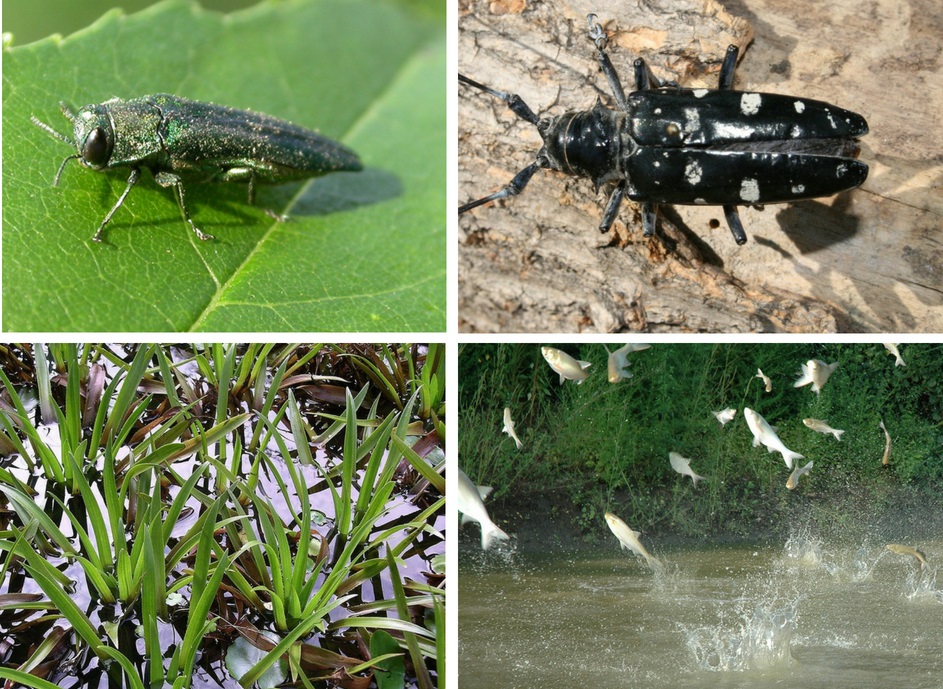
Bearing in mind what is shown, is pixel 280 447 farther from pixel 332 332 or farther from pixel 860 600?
pixel 860 600

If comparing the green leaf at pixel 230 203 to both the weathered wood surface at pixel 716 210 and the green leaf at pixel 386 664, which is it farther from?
the green leaf at pixel 386 664

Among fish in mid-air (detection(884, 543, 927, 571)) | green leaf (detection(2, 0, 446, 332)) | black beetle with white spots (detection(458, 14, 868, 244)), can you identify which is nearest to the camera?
green leaf (detection(2, 0, 446, 332))

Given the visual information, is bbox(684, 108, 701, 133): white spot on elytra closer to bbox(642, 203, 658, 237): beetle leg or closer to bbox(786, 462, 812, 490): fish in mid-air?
bbox(642, 203, 658, 237): beetle leg

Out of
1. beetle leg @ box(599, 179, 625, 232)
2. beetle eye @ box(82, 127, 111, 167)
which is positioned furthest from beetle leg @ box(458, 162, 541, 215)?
beetle eye @ box(82, 127, 111, 167)

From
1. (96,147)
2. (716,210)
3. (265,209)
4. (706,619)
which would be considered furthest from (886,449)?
(96,147)

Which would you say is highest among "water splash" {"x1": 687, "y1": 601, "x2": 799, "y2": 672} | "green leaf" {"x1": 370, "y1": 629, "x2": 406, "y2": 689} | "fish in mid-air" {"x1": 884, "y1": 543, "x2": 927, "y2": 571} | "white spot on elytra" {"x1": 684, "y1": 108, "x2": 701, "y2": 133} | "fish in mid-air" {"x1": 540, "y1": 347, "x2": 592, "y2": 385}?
"white spot on elytra" {"x1": 684, "y1": 108, "x2": 701, "y2": 133}

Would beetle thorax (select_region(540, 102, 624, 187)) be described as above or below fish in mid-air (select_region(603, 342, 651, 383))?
above
